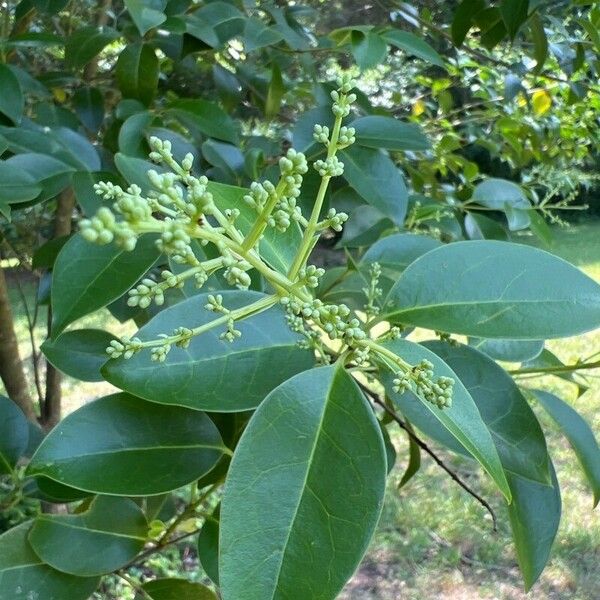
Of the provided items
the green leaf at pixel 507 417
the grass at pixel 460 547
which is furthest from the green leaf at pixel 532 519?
the grass at pixel 460 547

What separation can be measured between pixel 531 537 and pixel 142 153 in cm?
73

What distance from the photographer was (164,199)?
488 millimetres

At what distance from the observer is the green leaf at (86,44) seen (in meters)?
1.18

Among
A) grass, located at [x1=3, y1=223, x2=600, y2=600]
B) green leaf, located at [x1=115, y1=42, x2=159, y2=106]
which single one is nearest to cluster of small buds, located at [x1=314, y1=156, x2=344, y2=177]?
green leaf, located at [x1=115, y1=42, x2=159, y2=106]

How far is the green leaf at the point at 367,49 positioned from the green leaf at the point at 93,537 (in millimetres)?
728

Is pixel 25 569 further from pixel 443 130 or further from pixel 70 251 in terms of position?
pixel 443 130

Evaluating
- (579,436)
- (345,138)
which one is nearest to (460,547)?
(579,436)

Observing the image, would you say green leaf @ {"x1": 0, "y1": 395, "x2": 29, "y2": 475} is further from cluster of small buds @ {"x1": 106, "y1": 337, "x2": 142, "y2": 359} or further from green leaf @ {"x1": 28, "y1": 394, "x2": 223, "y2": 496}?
cluster of small buds @ {"x1": 106, "y1": 337, "x2": 142, "y2": 359}

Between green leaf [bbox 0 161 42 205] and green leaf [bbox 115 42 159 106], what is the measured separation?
1.17 feet

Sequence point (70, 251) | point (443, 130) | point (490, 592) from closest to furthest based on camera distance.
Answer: point (70, 251) < point (443, 130) < point (490, 592)

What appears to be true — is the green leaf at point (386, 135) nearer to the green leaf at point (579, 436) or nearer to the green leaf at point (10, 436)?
the green leaf at point (579, 436)

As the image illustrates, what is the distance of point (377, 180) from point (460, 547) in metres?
1.95

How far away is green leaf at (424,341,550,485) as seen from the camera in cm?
70

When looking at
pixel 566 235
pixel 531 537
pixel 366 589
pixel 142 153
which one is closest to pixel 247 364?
pixel 531 537
